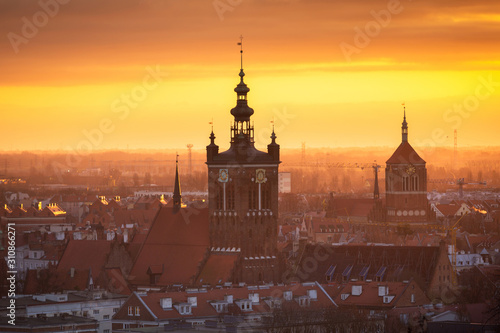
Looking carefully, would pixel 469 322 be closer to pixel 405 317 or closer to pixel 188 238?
pixel 405 317

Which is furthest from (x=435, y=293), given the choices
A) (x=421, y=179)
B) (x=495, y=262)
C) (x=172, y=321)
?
(x=421, y=179)

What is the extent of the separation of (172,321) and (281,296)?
9.83m

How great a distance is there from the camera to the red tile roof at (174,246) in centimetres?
10394

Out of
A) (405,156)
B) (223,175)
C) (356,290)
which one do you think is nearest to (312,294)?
(356,290)

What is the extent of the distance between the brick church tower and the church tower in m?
72.1

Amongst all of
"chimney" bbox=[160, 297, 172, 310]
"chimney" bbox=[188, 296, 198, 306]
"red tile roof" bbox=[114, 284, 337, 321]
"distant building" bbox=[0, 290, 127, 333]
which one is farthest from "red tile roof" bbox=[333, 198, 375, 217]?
"chimney" bbox=[160, 297, 172, 310]

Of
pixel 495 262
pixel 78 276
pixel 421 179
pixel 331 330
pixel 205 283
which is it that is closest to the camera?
pixel 331 330

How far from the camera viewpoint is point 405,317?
9000 centimetres

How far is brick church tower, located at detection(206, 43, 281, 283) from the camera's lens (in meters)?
102

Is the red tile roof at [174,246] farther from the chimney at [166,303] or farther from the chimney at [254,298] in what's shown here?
the chimney at [166,303]

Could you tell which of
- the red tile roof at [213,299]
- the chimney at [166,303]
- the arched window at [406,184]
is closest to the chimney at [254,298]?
the red tile roof at [213,299]

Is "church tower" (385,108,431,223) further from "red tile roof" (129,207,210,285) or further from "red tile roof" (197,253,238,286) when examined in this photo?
"red tile roof" (197,253,238,286)

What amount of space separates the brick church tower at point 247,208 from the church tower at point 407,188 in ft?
237

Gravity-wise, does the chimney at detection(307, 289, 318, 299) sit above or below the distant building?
above
